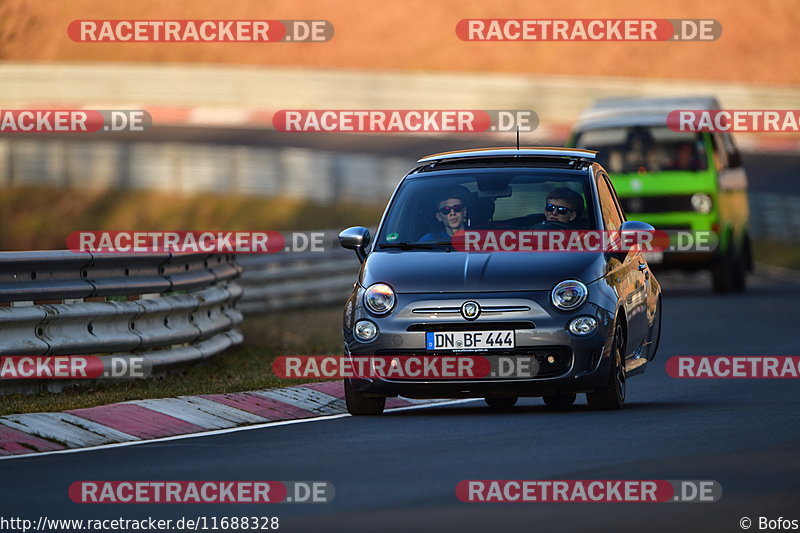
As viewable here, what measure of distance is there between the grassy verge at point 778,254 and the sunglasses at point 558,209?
802 inches

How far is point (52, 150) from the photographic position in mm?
33844

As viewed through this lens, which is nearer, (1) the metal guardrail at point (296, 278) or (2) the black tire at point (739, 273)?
(1) the metal guardrail at point (296, 278)

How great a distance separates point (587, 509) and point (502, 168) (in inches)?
195

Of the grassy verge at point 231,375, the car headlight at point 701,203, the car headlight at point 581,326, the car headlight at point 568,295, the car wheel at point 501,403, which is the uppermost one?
the car headlight at point 701,203

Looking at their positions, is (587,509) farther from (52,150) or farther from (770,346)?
(52,150)

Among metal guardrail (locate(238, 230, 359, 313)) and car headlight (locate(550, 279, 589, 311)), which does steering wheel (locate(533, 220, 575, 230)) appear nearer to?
car headlight (locate(550, 279, 589, 311))

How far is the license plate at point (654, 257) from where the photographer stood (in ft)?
77.5

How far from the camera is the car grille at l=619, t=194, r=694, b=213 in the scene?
23969 millimetres
